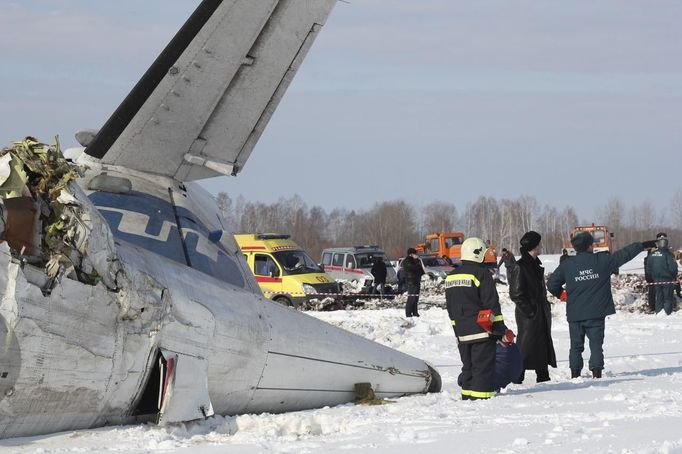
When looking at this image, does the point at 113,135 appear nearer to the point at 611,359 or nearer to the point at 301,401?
the point at 301,401

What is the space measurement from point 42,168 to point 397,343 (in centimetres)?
1230

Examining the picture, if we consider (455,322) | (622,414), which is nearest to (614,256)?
(455,322)

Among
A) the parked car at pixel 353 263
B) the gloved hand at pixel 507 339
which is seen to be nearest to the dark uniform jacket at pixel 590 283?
the gloved hand at pixel 507 339

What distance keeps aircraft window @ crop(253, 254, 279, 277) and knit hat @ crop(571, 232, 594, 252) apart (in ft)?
57.4

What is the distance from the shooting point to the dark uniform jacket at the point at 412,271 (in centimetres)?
2442

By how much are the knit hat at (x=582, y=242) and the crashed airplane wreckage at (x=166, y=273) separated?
2.80 metres

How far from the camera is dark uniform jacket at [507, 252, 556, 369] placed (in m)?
11.6

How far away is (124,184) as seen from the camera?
7836 millimetres

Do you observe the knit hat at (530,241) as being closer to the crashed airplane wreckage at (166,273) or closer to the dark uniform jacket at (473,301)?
the crashed airplane wreckage at (166,273)

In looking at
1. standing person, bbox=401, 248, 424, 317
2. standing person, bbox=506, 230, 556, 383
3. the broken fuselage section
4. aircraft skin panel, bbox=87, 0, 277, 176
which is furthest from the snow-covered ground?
standing person, bbox=401, 248, 424, 317

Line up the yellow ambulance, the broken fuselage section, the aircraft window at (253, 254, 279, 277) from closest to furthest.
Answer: the broken fuselage section → the yellow ambulance → the aircraft window at (253, 254, 279, 277)

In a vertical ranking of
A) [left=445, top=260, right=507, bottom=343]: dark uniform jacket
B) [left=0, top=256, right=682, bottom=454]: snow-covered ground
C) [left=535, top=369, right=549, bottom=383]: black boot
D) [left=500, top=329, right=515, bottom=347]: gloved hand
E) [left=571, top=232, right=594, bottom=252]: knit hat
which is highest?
[left=571, top=232, right=594, bottom=252]: knit hat

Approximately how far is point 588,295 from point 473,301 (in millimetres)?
2921

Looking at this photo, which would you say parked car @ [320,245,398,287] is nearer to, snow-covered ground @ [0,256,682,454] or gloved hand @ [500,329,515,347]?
snow-covered ground @ [0,256,682,454]
